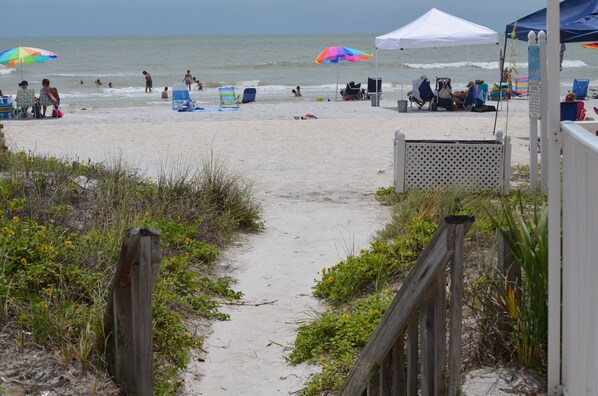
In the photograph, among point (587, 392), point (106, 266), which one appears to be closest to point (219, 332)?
point (106, 266)

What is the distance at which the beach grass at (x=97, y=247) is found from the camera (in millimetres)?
4273

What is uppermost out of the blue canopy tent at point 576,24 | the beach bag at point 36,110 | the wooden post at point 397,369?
the blue canopy tent at point 576,24

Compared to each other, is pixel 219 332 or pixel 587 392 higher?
pixel 587 392

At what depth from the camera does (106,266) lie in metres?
5.27

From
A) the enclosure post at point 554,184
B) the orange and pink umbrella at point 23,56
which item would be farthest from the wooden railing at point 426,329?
the orange and pink umbrella at point 23,56

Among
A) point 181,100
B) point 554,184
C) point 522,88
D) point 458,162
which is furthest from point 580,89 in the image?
point 554,184

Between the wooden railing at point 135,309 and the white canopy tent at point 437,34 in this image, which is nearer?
the wooden railing at point 135,309

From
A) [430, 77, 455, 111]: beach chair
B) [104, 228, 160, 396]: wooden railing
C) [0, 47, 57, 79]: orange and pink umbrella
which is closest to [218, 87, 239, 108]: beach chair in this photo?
[0, 47, 57, 79]: orange and pink umbrella

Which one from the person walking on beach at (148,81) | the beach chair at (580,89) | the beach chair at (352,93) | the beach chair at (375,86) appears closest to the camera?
the beach chair at (375,86)

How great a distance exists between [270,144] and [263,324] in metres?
9.47

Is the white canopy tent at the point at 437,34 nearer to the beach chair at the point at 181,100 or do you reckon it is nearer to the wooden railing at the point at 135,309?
the beach chair at the point at 181,100

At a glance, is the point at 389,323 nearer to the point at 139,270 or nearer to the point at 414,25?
the point at 139,270

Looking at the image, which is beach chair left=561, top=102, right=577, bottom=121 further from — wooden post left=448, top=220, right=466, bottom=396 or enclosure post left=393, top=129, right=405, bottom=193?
wooden post left=448, top=220, right=466, bottom=396

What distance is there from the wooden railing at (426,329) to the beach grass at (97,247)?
49.4 inches
